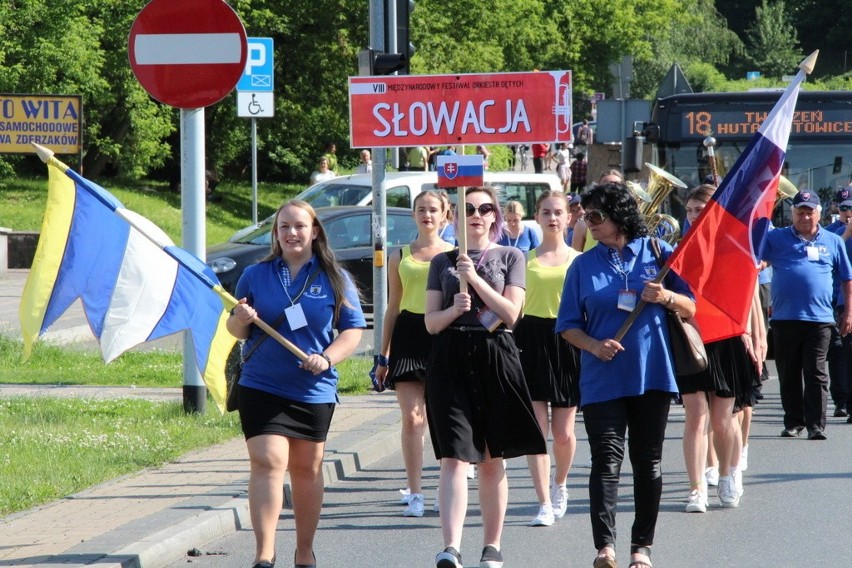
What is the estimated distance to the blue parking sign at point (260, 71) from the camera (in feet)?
66.6

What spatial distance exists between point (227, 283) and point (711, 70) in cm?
5600

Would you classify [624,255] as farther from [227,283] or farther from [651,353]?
[227,283]

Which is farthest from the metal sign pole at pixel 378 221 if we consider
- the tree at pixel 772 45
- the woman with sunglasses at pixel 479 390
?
the tree at pixel 772 45

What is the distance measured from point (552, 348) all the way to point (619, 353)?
6.28 feet

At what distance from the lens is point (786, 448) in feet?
34.8

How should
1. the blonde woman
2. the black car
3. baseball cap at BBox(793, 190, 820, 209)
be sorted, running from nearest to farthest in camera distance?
the blonde woman < baseball cap at BBox(793, 190, 820, 209) < the black car

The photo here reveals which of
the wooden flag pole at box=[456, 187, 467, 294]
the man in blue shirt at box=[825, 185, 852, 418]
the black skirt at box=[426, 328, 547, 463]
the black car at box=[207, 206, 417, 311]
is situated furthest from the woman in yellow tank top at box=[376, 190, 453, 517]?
the black car at box=[207, 206, 417, 311]

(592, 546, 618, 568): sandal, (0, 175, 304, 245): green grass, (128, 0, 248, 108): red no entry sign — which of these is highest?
(128, 0, 248, 108): red no entry sign

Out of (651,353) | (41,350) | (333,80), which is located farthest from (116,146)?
(651,353)

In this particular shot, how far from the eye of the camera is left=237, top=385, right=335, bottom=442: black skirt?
6277mm

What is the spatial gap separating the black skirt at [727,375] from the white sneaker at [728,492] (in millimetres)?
485

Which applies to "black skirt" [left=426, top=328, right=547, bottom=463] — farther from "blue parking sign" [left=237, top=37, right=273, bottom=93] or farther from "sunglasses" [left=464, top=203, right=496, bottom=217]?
"blue parking sign" [left=237, top=37, right=273, bottom=93]

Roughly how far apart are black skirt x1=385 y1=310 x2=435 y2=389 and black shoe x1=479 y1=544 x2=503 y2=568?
1838 mm

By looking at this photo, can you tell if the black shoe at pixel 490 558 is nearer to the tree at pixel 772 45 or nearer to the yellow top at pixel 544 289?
the yellow top at pixel 544 289
